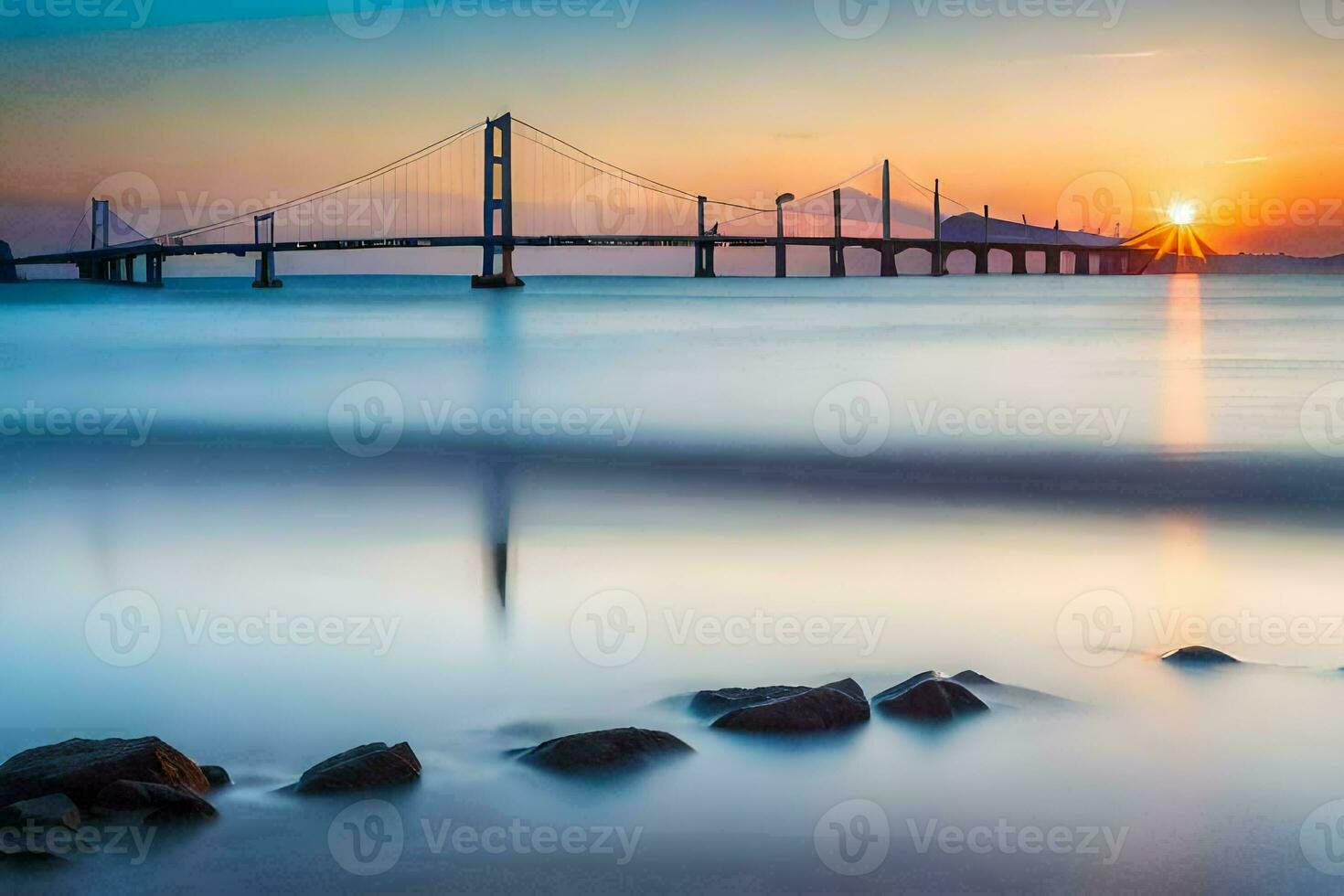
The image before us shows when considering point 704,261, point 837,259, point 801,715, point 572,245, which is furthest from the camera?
point 704,261

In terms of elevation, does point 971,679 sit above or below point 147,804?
above

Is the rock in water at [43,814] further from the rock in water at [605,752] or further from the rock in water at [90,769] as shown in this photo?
the rock in water at [605,752]

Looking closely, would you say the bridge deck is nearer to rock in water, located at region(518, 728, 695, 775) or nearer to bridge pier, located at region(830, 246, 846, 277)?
bridge pier, located at region(830, 246, 846, 277)

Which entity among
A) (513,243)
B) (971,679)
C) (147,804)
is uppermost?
(513,243)

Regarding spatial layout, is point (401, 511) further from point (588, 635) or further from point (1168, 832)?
point (1168, 832)

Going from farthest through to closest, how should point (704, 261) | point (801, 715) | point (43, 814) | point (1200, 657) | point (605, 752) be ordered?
point (704, 261) < point (1200, 657) < point (801, 715) < point (605, 752) < point (43, 814)

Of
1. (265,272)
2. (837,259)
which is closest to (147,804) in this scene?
(837,259)

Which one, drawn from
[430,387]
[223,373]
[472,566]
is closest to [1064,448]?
[472,566]

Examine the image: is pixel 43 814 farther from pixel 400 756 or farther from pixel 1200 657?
pixel 1200 657

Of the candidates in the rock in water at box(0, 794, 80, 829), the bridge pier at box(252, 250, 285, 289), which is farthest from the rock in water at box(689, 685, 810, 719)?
the bridge pier at box(252, 250, 285, 289)
